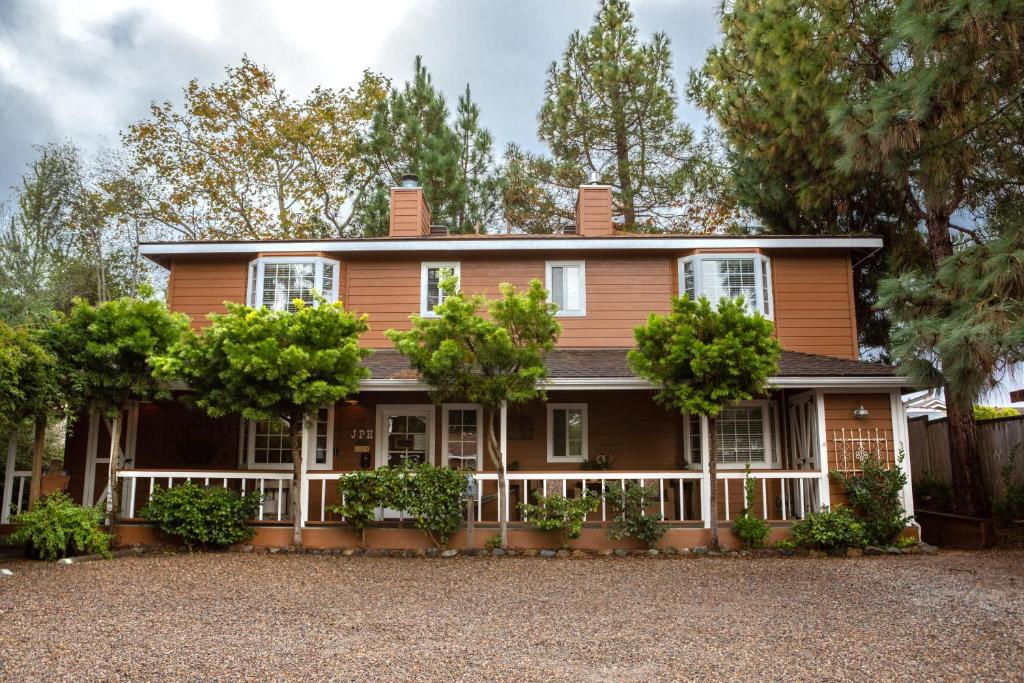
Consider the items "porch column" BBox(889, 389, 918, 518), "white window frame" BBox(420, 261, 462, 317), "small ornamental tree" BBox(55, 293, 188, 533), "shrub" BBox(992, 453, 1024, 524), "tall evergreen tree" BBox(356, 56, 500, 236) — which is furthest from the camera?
"tall evergreen tree" BBox(356, 56, 500, 236)

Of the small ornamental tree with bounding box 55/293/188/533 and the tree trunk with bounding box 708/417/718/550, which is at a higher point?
the small ornamental tree with bounding box 55/293/188/533

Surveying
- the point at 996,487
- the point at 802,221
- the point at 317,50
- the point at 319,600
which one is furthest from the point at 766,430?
the point at 317,50

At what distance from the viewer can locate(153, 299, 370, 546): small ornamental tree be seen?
8.92m

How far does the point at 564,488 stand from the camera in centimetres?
998

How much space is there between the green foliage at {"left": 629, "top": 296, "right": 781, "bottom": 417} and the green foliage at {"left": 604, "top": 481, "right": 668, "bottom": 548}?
1251mm

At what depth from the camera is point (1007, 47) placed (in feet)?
25.6

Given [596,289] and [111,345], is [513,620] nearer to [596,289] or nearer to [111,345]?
[111,345]

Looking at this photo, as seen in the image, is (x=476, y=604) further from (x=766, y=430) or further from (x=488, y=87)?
(x=488, y=87)

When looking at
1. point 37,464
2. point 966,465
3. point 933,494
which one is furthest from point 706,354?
point 37,464

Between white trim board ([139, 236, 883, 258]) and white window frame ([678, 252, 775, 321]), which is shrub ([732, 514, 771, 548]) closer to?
white window frame ([678, 252, 775, 321])

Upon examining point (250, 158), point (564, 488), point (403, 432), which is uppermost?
point (250, 158)

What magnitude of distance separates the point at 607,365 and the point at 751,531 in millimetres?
3004

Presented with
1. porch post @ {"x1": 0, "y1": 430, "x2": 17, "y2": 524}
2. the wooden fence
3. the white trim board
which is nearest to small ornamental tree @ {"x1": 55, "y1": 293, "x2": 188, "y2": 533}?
porch post @ {"x1": 0, "y1": 430, "x2": 17, "y2": 524}

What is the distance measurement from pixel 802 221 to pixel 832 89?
10.8 ft
